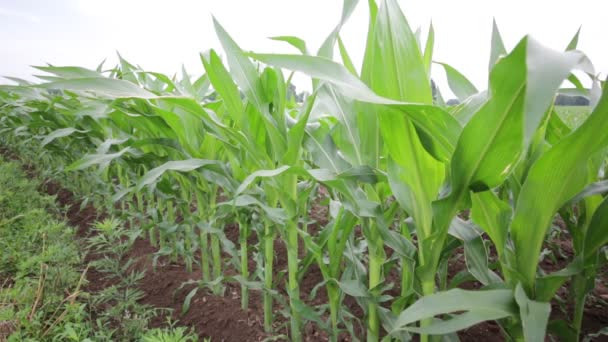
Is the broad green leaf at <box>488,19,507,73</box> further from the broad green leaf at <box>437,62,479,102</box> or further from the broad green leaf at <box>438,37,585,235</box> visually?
the broad green leaf at <box>438,37,585,235</box>

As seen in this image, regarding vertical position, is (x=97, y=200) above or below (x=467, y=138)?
below

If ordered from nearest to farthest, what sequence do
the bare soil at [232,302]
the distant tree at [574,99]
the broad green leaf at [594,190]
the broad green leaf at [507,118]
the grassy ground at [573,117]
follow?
1. the broad green leaf at [507,118]
2. the broad green leaf at [594,190]
3. the distant tree at [574,99]
4. the bare soil at [232,302]
5. the grassy ground at [573,117]

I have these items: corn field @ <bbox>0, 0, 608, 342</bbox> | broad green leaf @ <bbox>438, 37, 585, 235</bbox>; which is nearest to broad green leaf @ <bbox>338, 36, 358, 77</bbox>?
corn field @ <bbox>0, 0, 608, 342</bbox>

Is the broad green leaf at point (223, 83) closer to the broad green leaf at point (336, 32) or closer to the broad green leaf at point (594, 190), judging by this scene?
the broad green leaf at point (336, 32)

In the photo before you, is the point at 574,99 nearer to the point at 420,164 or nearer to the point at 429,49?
the point at 429,49

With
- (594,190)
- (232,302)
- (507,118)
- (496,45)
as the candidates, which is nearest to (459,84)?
(496,45)

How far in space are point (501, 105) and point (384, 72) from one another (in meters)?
0.21

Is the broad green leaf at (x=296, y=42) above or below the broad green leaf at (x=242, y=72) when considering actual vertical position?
above

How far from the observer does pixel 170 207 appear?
5.97 feet

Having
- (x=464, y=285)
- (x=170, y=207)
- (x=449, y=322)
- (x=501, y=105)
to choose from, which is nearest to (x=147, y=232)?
(x=170, y=207)

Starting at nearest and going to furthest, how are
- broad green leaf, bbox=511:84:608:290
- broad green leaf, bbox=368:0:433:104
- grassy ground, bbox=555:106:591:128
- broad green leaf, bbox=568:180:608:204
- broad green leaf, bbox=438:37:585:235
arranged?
broad green leaf, bbox=438:37:585:235 < broad green leaf, bbox=511:84:608:290 < broad green leaf, bbox=368:0:433:104 < broad green leaf, bbox=568:180:608:204 < grassy ground, bbox=555:106:591:128

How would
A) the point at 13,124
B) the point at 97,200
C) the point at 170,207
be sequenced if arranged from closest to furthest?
the point at 170,207 → the point at 97,200 → the point at 13,124

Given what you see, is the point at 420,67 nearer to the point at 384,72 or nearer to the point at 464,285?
the point at 384,72

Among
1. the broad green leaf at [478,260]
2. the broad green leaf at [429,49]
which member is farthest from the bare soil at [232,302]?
the broad green leaf at [429,49]
